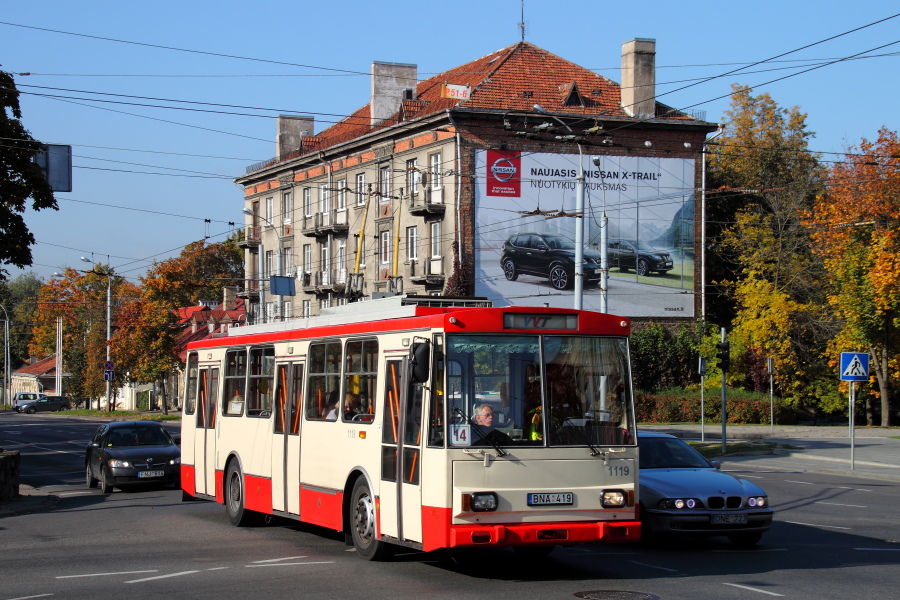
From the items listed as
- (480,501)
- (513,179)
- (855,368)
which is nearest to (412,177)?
(513,179)

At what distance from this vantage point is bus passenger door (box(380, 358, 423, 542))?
34.5 feet

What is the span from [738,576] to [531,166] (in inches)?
1553

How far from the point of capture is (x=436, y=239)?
50.6m

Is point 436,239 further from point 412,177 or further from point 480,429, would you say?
point 480,429

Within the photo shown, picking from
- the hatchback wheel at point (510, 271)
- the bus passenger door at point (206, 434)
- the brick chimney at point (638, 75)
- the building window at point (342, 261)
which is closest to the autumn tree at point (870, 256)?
the brick chimney at point (638, 75)

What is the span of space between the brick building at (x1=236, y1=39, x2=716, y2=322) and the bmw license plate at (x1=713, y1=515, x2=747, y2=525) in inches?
1307

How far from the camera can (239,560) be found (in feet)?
39.4

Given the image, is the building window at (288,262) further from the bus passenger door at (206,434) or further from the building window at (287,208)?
the bus passenger door at (206,434)

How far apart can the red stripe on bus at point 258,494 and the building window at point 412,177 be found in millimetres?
37040

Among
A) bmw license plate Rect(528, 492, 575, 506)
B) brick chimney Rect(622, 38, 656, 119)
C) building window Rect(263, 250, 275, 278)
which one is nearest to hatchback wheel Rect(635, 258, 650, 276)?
brick chimney Rect(622, 38, 656, 119)

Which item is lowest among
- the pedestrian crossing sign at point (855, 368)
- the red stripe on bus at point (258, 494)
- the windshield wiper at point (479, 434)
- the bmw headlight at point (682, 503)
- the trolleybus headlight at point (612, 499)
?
the red stripe on bus at point (258, 494)

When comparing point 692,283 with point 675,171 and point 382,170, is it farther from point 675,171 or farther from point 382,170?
point 382,170

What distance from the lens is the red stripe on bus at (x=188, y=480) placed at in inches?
699

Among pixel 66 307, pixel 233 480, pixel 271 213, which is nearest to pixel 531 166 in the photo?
pixel 271 213
